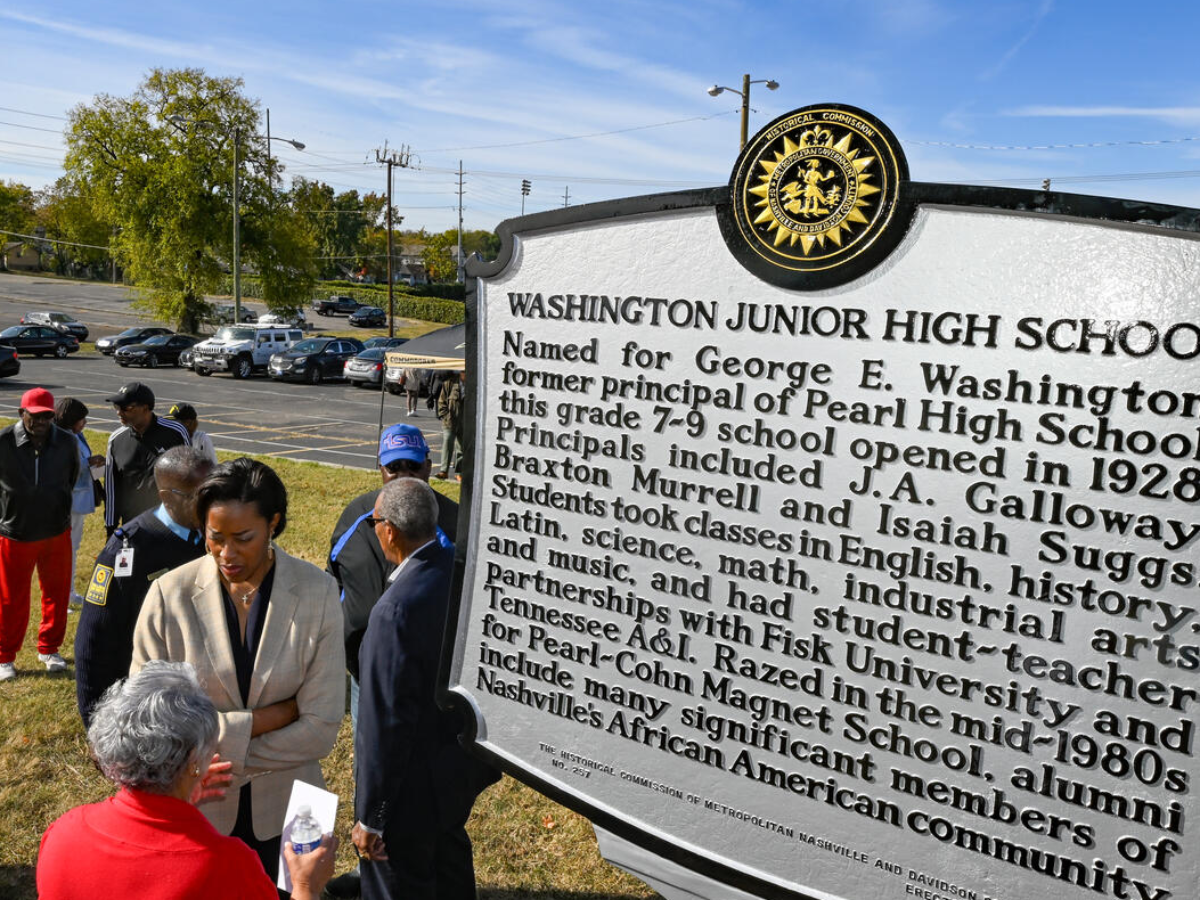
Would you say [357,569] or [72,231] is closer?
[357,569]

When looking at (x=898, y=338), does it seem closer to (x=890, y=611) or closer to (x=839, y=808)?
(x=890, y=611)

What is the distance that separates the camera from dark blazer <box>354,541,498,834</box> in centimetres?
298

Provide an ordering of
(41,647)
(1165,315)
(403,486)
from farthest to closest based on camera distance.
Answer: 1. (41,647)
2. (403,486)
3. (1165,315)

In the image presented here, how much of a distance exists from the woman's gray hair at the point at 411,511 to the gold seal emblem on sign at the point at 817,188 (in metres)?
1.51

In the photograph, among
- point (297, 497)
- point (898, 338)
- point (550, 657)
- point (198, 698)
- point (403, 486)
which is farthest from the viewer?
point (297, 497)

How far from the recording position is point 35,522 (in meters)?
5.76

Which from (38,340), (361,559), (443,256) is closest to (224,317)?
(38,340)

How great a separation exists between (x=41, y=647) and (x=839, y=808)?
5.57 m

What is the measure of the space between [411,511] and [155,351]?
34.1 meters

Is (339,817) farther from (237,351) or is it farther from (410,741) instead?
(237,351)

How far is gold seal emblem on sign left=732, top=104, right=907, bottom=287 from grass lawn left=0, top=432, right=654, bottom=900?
293 centimetres

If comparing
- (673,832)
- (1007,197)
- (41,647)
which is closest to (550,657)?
(673,832)

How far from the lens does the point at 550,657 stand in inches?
112

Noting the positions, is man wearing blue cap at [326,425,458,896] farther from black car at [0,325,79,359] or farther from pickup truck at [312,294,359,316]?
pickup truck at [312,294,359,316]
